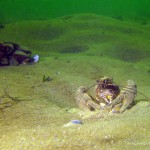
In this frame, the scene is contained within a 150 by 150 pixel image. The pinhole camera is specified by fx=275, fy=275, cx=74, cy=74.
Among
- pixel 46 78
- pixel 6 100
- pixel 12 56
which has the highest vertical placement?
pixel 12 56

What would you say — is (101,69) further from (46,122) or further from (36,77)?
(46,122)

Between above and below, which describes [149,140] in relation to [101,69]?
above

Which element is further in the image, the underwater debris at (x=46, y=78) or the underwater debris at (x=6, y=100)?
the underwater debris at (x=46, y=78)

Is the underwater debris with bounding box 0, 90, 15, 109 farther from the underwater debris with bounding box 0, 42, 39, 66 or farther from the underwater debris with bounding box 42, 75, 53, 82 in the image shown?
the underwater debris with bounding box 0, 42, 39, 66

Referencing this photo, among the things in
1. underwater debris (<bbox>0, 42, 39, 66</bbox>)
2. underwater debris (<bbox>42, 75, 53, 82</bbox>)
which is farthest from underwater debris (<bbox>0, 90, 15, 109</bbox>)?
underwater debris (<bbox>0, 42, 39, 66</bbox>)

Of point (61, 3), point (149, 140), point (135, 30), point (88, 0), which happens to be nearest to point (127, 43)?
point (135, 30)

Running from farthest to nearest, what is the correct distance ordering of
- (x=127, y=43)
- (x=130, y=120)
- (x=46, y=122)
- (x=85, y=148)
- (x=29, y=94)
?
(x=127, y=43) → (x=29, y=94) → (x=46, y=122) → (x=130, y=120) → (x=85, y=148)

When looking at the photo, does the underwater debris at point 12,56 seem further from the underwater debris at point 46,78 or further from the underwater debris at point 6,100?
the underwater debris at point 6,100

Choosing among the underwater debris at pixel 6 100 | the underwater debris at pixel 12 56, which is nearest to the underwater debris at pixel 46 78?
the underwater debris at pixel 12 56

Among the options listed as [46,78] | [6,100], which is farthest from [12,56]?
[6,100]

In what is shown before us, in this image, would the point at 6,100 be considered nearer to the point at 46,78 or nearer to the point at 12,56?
the point at 46,78

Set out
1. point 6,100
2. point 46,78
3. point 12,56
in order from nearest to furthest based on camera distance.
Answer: point 6,100 < point 46,78 < point 12,56
